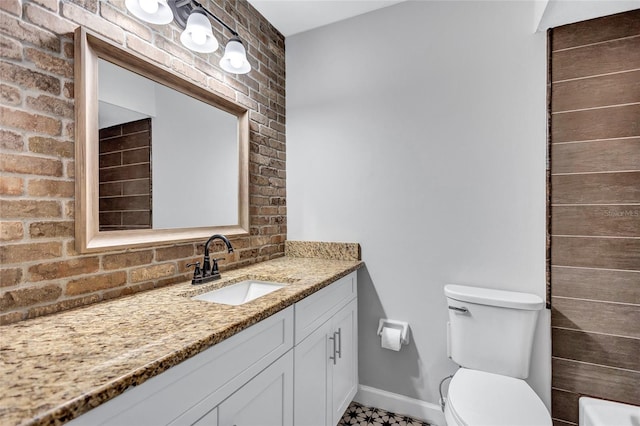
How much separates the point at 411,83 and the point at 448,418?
175cm

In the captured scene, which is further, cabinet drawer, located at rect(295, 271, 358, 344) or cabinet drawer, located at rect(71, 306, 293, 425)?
cabinet drawer, located at rect(295, 271, 358, 344)

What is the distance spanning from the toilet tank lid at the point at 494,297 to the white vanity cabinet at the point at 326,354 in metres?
0.58

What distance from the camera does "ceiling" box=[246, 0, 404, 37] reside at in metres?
1.93

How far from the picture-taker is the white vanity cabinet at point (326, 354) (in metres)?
1.34

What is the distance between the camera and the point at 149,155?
1.39 meters

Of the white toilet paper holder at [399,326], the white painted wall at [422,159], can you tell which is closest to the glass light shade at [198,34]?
the white painted wall at [422,159]

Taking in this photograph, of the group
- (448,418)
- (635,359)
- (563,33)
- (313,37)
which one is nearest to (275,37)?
(313,37)

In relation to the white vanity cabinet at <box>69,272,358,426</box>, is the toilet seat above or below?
below

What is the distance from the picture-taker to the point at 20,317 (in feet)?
3.05

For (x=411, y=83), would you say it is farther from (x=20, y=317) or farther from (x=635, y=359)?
(x=20, y=317)

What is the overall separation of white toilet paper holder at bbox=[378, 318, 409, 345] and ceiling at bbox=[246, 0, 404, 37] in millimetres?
1975

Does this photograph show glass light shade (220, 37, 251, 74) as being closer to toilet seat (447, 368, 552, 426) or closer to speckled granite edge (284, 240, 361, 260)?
speckled granite edge (284, 240, 361, 260)

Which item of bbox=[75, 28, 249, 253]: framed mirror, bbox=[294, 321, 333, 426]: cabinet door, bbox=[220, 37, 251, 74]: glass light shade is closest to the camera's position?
bbox=[75, 28, 249, 253]: framed mirror

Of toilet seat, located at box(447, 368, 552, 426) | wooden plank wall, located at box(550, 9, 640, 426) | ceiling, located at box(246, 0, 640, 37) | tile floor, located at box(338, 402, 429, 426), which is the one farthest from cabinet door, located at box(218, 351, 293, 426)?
ceiling, located at box(246, 0, 640, 37)
